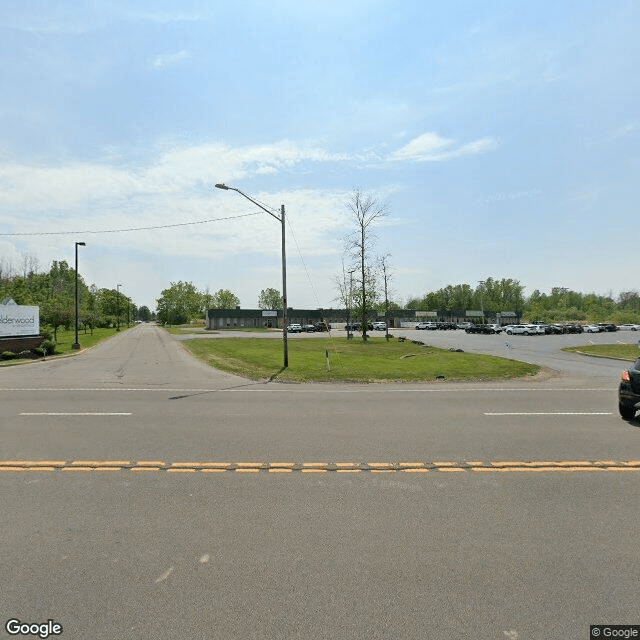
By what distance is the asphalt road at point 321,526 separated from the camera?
325cm

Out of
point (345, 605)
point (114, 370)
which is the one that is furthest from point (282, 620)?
point (114, 370)

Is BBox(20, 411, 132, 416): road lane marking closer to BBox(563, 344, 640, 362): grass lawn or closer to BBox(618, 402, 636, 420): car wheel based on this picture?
BBox(618, 402, 636, 420): car wheel

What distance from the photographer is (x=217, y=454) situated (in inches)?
278

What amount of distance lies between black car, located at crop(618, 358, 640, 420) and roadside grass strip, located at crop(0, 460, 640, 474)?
303 cm

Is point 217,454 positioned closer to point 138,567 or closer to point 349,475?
point 349,475

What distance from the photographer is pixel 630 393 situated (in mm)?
9203

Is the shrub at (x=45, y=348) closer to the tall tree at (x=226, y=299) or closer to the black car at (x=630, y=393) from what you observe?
the black car at (x=630, y=393)

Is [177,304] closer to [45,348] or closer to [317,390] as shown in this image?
[45,348]

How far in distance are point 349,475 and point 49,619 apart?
3730 mm

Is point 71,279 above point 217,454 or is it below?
→ above

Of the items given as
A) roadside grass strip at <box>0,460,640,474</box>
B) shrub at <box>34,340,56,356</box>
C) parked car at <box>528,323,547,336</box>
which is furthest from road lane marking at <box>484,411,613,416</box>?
parked car at <box>528,323,547,336</box>

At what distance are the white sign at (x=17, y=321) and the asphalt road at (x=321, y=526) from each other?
21294 mm

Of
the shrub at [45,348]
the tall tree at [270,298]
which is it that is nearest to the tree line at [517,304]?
the tall tree at [270,298]

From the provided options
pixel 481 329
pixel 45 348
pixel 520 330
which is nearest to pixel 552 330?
pixel 520 330
